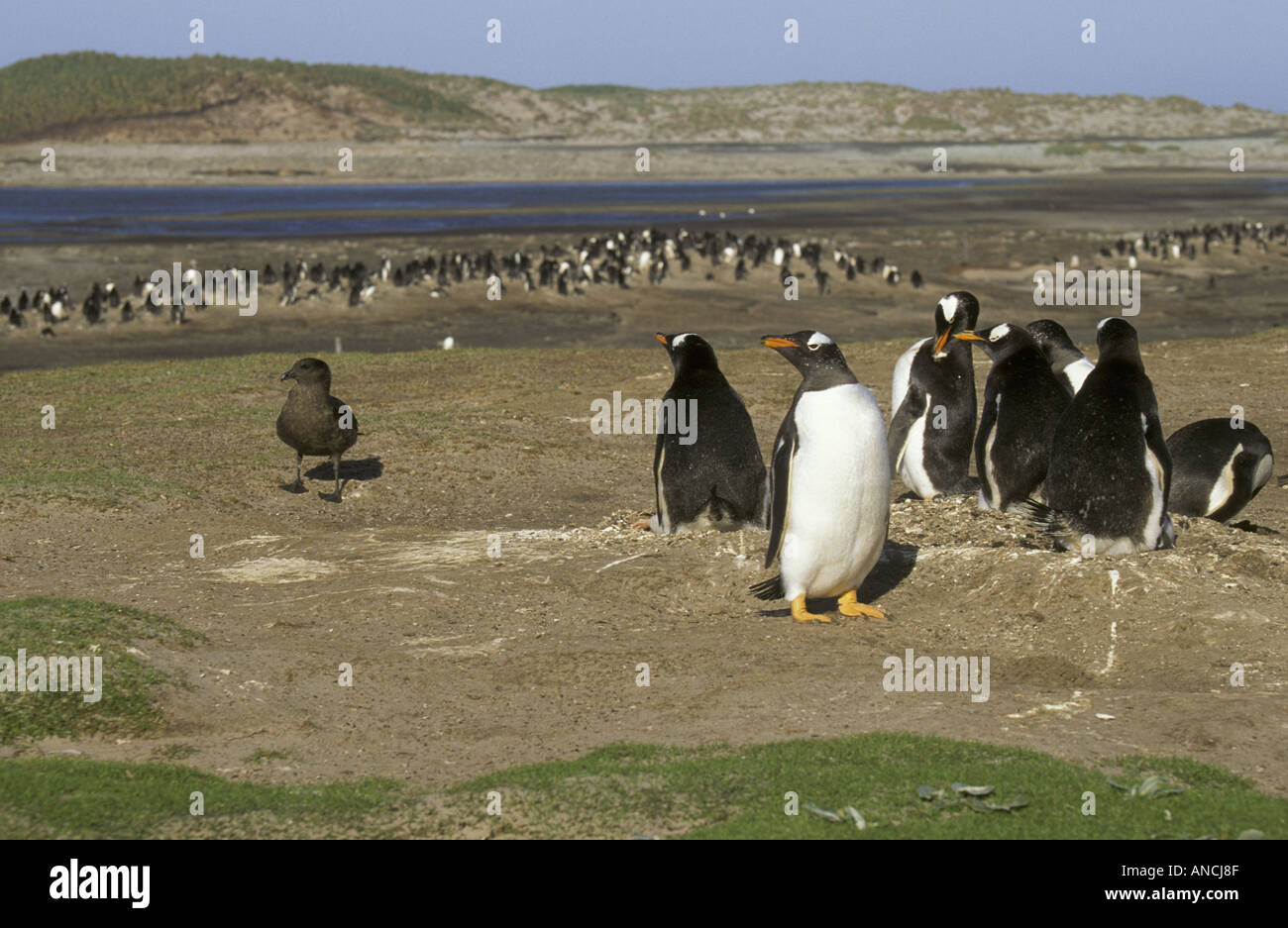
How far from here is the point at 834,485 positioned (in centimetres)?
844

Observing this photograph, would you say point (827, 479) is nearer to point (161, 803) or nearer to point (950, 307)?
point (950, 307)

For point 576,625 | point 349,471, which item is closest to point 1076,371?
point 576,625

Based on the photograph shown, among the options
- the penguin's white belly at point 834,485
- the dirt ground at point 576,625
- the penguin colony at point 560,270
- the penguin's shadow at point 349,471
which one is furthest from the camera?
the penguin colony at point 560,270

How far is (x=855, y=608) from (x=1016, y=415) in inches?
100

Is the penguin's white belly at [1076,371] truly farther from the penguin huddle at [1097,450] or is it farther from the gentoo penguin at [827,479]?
the gentoo penguin at [827,479]

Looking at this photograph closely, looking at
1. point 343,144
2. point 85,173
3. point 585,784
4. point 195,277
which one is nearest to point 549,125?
point 343,144

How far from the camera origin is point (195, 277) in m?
34.1

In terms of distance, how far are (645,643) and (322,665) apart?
1.92 metres

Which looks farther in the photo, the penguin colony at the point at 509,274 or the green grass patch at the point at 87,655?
the penguin colony at the point at 509,274

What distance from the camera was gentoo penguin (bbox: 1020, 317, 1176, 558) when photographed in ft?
29.7

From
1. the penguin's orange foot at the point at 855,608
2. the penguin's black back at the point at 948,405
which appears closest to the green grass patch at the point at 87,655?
the penguin's orange foot at the point at 855,608

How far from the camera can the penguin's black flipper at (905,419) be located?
1140 centimetres

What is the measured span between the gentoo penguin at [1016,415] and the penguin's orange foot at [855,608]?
2222 millimetres
